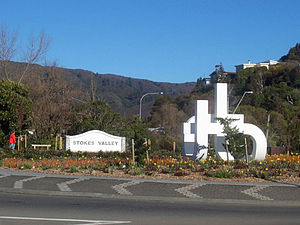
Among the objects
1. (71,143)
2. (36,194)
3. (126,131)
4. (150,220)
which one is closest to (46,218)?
(150,220)

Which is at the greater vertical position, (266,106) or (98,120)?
(266,106)

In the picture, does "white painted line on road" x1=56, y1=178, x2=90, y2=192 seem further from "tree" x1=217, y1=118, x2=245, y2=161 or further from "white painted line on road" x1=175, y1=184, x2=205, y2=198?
"tree" x1=217, y1=118, x2=245, y2=161

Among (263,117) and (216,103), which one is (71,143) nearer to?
(216,103)

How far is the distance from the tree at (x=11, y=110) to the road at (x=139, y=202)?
14886mm

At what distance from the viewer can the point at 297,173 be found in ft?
59.5

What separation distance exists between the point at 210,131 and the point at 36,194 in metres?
11.5

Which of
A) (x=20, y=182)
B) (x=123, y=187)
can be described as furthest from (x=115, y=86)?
(x=123, y=187)

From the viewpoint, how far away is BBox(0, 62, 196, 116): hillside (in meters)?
50.5

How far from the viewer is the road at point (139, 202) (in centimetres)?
1001

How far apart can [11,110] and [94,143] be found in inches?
265

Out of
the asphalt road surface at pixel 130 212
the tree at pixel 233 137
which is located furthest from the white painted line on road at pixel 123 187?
the tree at pixel 233 137

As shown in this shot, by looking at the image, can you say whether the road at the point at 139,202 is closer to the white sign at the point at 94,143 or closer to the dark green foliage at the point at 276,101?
the white sign at the point at 94,143

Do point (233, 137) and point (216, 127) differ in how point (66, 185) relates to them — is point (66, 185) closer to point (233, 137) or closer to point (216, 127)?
point (233, 137)

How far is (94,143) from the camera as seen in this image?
30.3 metres
